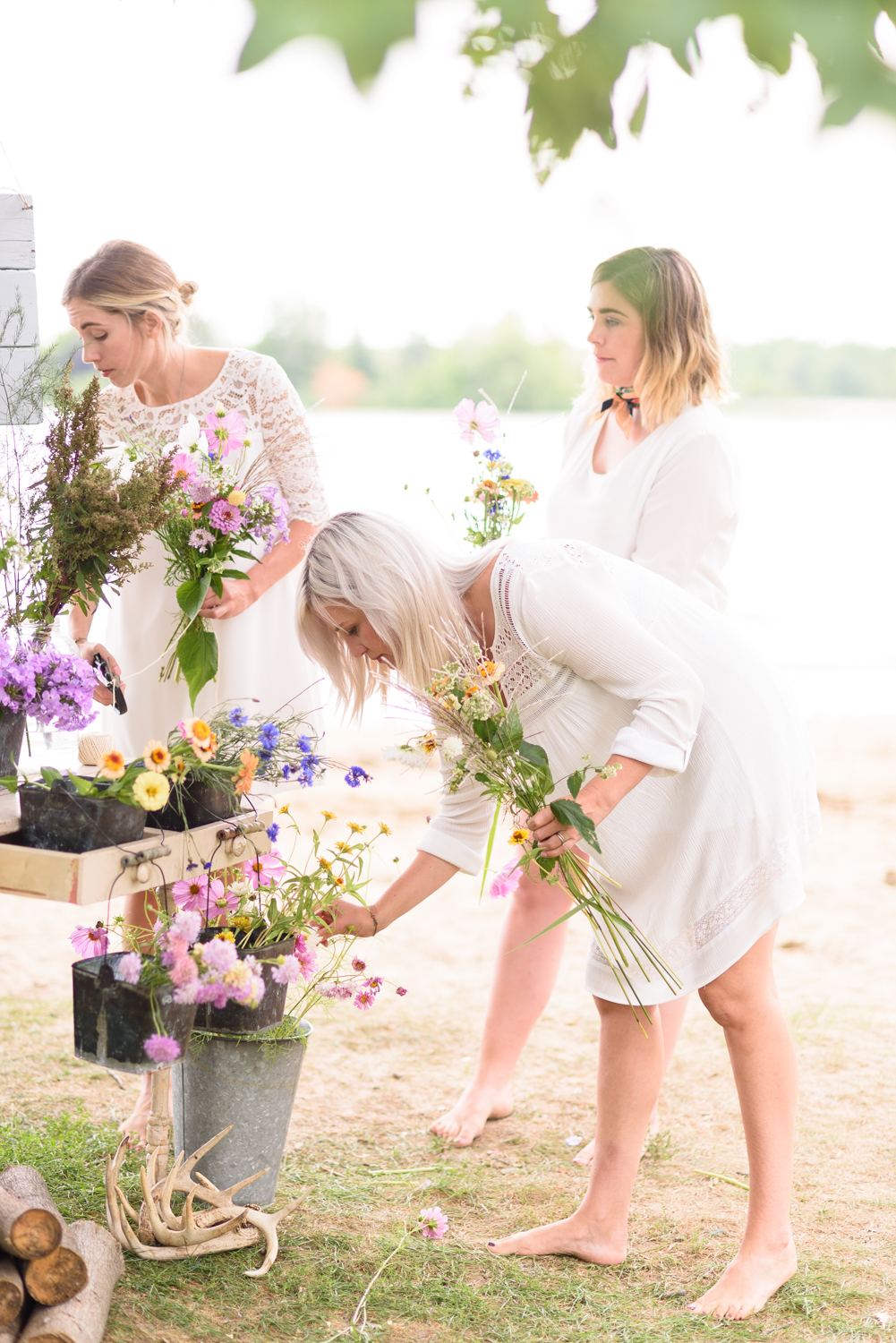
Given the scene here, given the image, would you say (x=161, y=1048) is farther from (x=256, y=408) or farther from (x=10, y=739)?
(x=256, y=408)

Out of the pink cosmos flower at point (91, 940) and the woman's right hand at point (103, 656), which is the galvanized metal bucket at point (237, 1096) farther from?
the woman's right hand at point (103, 656)

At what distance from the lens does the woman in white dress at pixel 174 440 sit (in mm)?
2344

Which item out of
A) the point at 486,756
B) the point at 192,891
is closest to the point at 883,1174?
the point at 486,756

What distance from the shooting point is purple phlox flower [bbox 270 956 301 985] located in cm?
191

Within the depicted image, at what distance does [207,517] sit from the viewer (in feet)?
6.86

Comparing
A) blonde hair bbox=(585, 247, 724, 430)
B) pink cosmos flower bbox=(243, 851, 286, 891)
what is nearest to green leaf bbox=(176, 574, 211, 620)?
pink cosmos flower bbox=(243, 851, 286, 891)

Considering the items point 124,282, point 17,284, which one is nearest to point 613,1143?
point 124,282

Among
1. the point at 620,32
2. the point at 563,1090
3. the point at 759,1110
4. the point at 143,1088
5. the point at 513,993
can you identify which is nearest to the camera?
the point at 620,32

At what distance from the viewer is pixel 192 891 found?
6.34ft

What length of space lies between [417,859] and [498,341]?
1653 centimetres

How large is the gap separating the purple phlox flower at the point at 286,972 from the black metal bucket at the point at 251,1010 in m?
0.03

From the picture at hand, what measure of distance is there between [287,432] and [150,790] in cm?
101

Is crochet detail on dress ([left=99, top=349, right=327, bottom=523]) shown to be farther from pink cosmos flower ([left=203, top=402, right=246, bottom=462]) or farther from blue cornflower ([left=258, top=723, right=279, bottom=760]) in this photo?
blue cornflower ([left=258, top=723, right=279, bottom=760])

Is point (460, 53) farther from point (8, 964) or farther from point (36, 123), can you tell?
point (8, 964)
